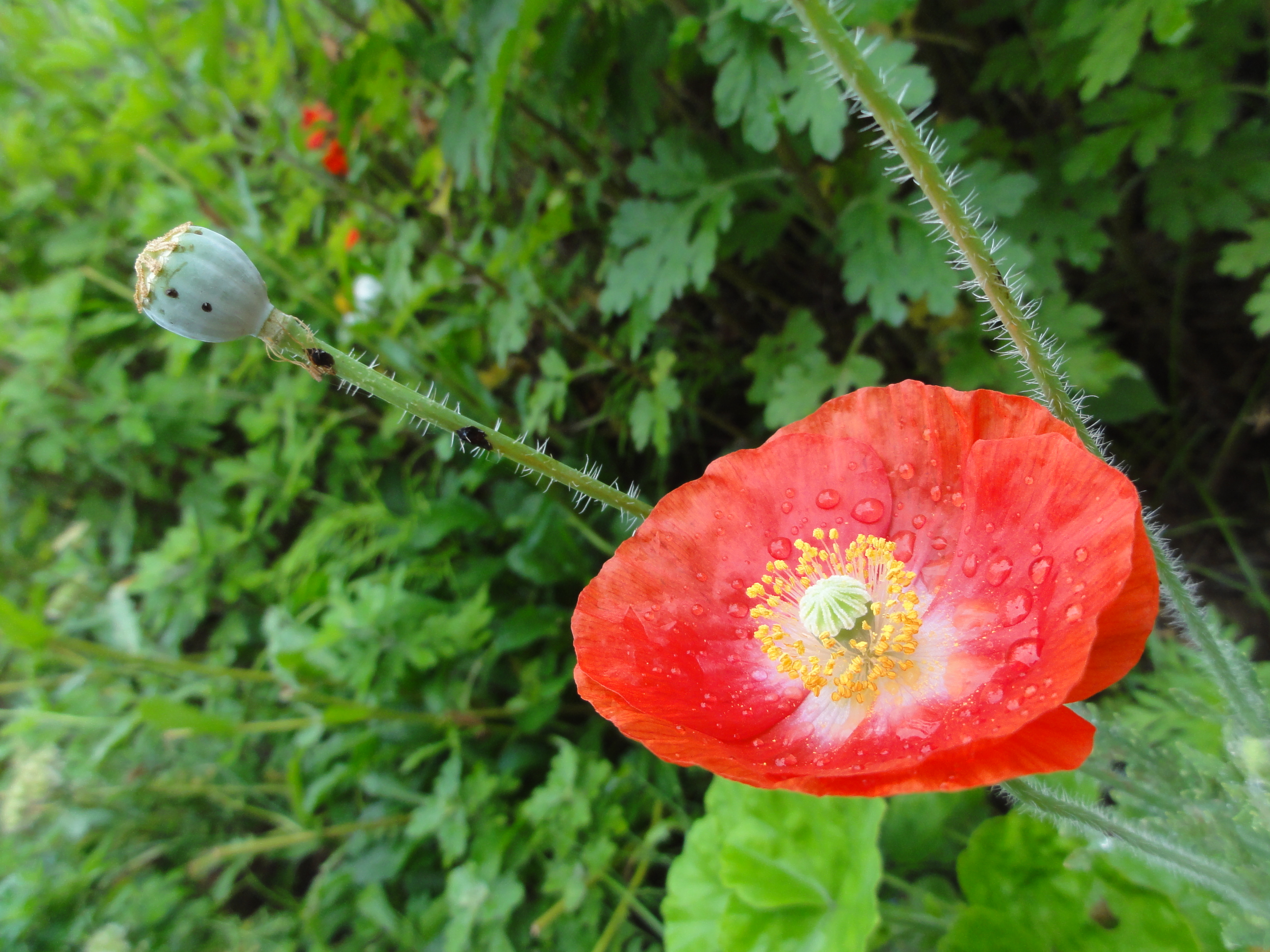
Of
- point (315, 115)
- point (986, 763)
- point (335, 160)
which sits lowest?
point (986, 763)

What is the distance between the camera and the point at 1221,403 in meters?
2.60

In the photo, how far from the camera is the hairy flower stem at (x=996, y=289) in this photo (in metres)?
0.86

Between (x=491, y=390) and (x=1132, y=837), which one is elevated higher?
(x=491, y=390)

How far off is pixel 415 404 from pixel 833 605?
2.16 feet

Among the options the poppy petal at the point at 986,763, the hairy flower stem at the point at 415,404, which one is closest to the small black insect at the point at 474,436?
the hairy flower stem at the point at 415,404

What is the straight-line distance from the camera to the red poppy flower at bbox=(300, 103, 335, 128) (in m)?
2.89

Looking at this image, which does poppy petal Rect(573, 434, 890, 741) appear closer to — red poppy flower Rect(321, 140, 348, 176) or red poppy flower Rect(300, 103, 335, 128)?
red poppy flower Rect(321, 140, 348, 176)

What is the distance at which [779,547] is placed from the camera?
4.35 ft

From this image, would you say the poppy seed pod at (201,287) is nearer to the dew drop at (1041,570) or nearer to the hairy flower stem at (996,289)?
the hairy flower stem at (996,289)

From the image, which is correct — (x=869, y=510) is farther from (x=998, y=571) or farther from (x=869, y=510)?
(x=998, y=571)

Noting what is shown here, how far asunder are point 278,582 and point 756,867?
6.34 feet

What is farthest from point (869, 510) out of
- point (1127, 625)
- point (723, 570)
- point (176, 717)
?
point (176, 717)

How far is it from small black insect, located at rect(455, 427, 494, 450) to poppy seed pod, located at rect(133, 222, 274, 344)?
0.26 m

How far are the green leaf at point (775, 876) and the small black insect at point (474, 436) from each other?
1.07 m
